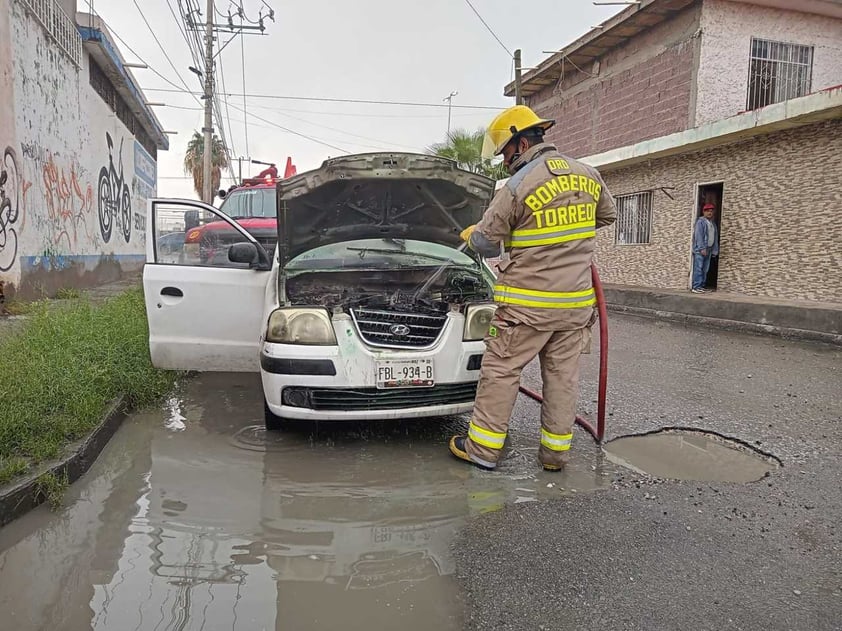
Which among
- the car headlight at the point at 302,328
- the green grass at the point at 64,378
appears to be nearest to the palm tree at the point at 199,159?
the green grass at the point at 64,378

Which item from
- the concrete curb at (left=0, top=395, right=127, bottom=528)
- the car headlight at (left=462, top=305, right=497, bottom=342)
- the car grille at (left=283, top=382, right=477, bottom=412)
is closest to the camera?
the concrete curb at (left=0, top=395, right=127, bottom=528)

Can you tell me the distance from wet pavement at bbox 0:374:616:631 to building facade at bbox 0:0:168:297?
548 centimetres

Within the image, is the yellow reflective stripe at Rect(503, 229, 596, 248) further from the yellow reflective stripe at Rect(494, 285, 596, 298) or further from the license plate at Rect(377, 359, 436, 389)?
the license plate at Rect(377, 359, 436, 389)

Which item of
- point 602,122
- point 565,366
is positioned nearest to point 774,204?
point 602,122

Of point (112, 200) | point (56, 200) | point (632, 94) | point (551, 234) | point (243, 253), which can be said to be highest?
point (632, 94)

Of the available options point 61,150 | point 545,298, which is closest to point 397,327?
point 545,298

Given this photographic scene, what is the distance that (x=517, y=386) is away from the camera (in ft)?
11.2

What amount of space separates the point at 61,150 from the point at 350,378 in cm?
887

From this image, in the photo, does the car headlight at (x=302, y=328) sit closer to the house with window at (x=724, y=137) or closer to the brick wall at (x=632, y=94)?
the house with window at (x=724, y=137)

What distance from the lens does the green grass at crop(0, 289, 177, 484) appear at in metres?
3.21

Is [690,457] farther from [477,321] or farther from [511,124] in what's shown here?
[511,124]

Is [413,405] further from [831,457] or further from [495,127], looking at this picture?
[831,457]

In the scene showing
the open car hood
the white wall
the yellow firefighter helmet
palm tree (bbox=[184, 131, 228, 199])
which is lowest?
the open car hood

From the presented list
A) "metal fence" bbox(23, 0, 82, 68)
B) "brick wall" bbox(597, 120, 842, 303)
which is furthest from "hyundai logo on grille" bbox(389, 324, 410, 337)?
"brick wall" bbox(597, 120, 842, 303)
